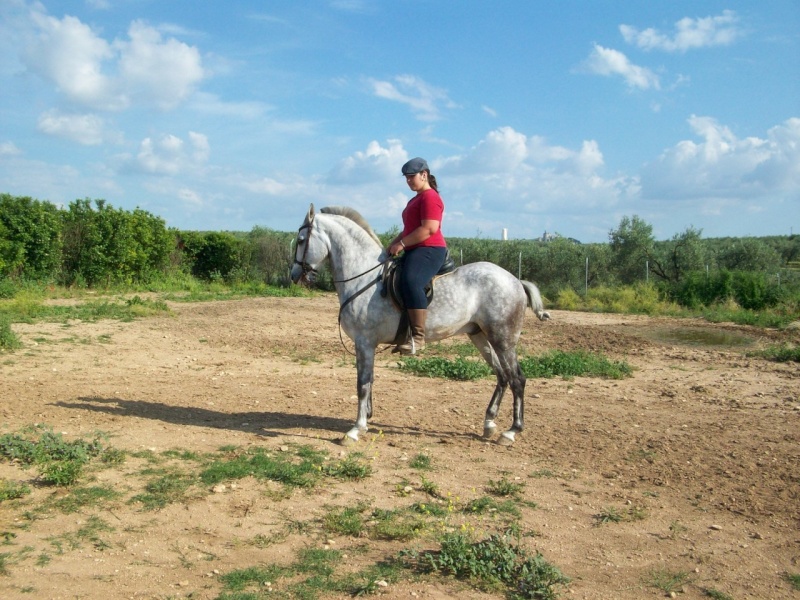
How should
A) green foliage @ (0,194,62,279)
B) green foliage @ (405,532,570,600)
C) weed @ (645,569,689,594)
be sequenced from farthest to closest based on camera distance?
green foliage @ (0,194,62,279) → weed @ (645,569,689,594) → green foliage @ (405,532,570,600)

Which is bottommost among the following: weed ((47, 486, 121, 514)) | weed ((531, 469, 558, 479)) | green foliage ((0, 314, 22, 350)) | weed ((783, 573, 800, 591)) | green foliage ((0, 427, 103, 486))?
weed ((783, 573, 800, 591))

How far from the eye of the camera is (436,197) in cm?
690

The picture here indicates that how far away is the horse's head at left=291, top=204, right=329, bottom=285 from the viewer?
7312 millimetres

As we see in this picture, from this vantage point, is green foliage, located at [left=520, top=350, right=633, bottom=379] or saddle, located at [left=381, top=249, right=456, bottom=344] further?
green foliage, located at [left=520, top=350, right=633, bottom=379]

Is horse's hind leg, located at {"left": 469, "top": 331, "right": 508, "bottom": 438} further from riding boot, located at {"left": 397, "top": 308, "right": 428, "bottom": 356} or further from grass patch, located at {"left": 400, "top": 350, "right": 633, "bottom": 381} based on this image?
grass patch, located at {"left": 400, "top": 350, "right": 633, "bottom": 381}

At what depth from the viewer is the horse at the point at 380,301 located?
718 centimetres

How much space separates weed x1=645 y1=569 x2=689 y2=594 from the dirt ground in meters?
0.03

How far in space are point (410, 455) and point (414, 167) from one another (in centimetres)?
305

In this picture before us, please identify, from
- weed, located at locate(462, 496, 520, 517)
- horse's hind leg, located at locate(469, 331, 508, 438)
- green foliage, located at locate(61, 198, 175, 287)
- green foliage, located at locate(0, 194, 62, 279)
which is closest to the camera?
weed, located at locate(462, 496, 520, 517)

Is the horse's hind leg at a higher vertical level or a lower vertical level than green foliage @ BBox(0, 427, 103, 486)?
higher

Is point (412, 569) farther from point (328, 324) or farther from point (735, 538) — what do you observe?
point (328, 324)

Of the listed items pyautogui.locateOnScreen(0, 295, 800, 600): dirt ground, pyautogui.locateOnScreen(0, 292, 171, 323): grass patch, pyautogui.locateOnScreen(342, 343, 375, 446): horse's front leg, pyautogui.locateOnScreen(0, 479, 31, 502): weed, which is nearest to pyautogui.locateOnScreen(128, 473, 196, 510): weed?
pyautogui.locateOnScreen(0, 295, 800, 600): dirt ground

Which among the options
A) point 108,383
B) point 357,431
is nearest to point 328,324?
point 108,383

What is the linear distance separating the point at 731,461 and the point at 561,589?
3636 millimetres
